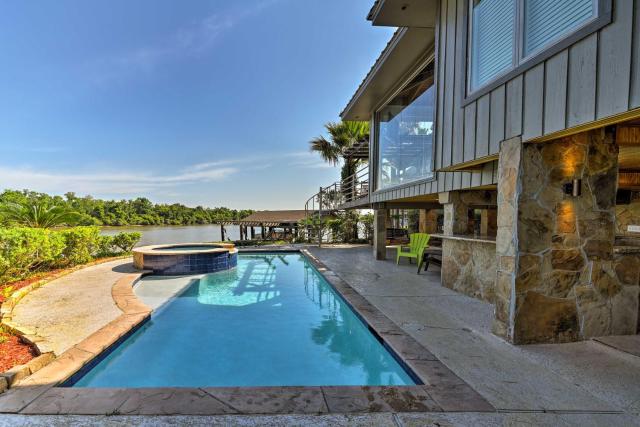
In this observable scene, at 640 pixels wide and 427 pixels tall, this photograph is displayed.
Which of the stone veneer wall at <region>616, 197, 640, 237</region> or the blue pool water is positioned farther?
the stone veneer wall at <region>616, 197, 640, 237</region>

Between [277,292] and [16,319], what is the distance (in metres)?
4.23

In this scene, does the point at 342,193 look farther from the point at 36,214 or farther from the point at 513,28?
the point at 513,28

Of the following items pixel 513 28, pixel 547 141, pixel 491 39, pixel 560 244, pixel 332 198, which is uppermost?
pixel 491 39

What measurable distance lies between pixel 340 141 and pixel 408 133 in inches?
397

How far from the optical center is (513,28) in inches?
126

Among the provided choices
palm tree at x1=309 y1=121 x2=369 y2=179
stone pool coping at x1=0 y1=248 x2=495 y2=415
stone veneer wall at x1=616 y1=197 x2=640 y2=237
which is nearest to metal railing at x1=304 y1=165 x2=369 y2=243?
palm tree at x1=309 y1=121 x2=369 y2=179

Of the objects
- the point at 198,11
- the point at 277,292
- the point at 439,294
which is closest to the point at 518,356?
the point at 439,294

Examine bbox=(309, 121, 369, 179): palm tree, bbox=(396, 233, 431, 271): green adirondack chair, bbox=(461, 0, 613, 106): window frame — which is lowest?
bbox=(396, 233, 431, 271): green adirondack chair

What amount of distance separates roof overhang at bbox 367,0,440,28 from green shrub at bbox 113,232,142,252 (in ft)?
36.2

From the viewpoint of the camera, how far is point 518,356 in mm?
2990

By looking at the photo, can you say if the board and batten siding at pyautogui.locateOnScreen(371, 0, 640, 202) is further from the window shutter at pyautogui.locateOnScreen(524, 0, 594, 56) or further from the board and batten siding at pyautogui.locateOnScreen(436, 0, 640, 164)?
the window shutter at pyautogui.locateOnScreen(524, 0, 594, 56)

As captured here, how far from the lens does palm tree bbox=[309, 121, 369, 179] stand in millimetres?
17214

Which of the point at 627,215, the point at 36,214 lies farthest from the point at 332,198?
the point at 36,214

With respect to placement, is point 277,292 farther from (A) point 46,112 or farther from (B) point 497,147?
(A) point 46,112
